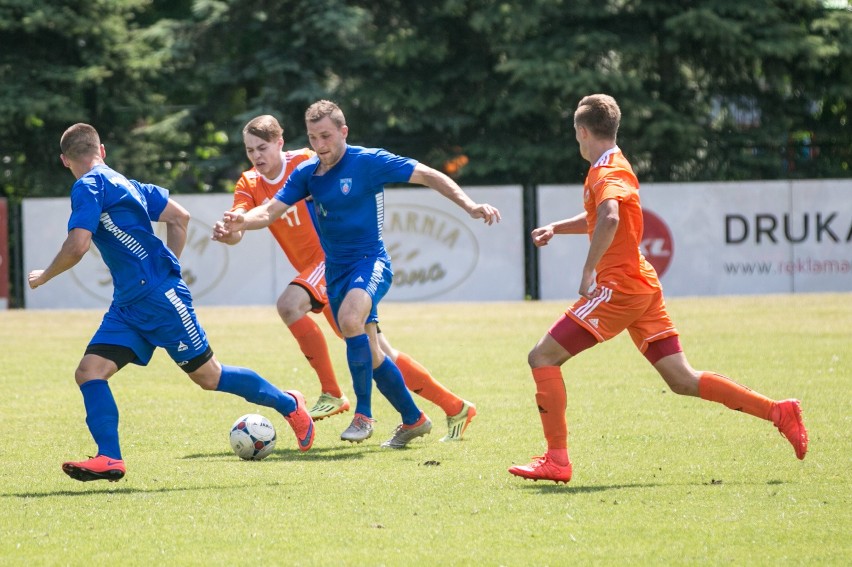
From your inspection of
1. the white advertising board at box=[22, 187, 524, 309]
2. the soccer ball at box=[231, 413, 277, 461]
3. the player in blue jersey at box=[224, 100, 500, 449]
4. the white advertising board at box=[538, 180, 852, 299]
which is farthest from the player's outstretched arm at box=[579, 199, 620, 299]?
the white advertising board at box=[538, 180, 852, 299]

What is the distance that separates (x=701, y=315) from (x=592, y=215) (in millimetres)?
11763

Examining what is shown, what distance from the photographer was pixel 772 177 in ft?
81.7

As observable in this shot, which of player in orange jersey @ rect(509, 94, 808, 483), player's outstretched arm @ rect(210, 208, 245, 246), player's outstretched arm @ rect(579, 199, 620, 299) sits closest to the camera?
player's outstretched arm @ rect(579, 199, 620, 299)

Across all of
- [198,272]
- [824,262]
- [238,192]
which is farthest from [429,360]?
[824,262]

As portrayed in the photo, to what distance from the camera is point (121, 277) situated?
7102 mm

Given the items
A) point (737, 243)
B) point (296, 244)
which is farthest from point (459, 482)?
point (737, 243)

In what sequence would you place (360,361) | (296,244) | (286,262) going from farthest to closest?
(286,262)
(296,244)
(360,361)

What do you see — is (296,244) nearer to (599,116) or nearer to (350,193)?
(350,193)

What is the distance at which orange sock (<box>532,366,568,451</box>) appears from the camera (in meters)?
6.66

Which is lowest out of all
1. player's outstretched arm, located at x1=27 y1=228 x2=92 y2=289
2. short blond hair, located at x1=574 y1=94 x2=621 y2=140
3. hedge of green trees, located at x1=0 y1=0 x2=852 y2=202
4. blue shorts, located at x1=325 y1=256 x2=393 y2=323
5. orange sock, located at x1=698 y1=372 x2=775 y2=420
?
orange sock, located at x1=698 y1=372 x2=775 y2=420

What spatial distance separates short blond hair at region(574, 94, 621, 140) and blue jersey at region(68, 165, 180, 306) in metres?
2.38

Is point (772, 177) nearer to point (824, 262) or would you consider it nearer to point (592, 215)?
point (824, 262)

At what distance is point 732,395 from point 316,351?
3.54 metres

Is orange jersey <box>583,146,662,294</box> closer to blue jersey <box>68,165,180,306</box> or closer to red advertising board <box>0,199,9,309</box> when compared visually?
blue jersey <box>68,165,180,306</box>
